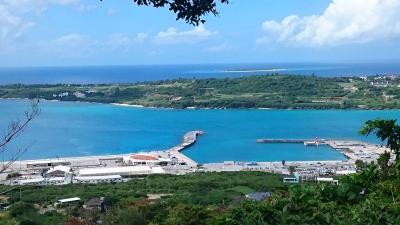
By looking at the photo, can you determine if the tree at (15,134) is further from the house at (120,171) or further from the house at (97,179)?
the house at (120,171)

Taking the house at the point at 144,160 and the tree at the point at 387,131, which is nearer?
the tree at the point at 387,131

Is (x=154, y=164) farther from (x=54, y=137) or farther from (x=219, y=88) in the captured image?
(x=219, y=88)

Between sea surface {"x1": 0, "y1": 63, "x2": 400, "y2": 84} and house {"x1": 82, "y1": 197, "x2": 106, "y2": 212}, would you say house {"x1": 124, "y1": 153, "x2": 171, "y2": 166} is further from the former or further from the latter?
sea surface {"x1": 0, "y1": 63, "x2": 400, "y2": 84}

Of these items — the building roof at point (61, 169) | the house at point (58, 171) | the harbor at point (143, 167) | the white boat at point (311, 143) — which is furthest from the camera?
the white boat at point (311, 143)

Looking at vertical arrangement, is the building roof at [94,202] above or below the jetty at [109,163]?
above

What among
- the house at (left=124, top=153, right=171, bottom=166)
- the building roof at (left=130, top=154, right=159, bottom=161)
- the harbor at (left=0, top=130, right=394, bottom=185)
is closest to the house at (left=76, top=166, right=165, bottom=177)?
the harbor at (left=0, top=130, right=394, bottom=185)

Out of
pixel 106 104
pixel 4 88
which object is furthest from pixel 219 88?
pixel 4 88

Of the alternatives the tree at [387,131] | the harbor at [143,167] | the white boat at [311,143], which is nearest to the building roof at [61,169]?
the harbor at [143,167]
